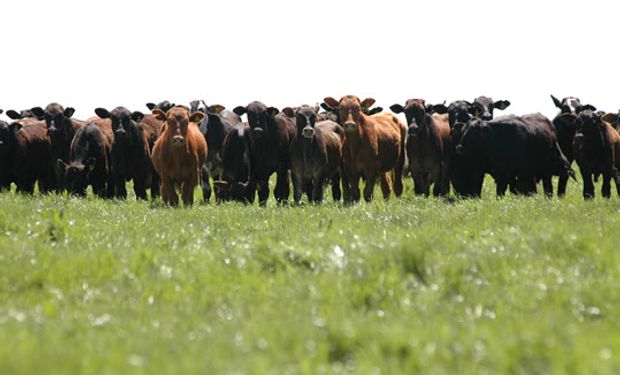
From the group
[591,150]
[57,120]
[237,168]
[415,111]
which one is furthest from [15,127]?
[591,150]

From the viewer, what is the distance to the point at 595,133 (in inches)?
772

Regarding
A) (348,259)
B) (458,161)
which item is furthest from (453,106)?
(348,259)

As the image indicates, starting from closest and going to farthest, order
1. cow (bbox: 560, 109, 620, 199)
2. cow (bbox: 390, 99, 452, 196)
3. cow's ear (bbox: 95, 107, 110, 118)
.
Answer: cow (bbox: 560, 109, 620, 199) → cow (bbox: 390, 99, 452, 196) → cow's ear (bbox: 95, 107, 110, 118)

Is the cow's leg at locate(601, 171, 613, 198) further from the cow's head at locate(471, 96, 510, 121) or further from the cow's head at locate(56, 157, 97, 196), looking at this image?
the cow's head at locate(56, 157, 97, 196)

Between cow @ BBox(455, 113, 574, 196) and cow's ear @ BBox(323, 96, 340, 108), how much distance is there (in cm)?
278

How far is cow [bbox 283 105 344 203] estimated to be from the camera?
777 inches

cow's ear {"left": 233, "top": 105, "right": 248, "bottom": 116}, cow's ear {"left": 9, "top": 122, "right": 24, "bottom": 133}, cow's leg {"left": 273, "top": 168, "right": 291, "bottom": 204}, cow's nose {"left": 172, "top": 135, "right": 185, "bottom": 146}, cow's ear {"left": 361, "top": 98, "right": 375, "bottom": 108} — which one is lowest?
cow's leg {"left": 273, "top": 168, "right": 291, "bottom": 204}

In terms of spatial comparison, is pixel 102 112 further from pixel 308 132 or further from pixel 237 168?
pixel 308 132

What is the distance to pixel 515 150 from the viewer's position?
66.2 ft

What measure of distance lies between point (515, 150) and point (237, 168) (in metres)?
5.87

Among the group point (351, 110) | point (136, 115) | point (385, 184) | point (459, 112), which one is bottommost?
point (385, 184)

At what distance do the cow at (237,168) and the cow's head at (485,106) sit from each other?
5700 mm

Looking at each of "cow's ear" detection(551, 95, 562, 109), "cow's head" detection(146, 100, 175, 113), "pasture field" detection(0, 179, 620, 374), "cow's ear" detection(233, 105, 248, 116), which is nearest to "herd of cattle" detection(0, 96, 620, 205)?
"cow's ear" detection(551, 95, 562, 109)

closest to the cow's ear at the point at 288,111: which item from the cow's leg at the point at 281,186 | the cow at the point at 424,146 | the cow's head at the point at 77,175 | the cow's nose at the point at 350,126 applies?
the cow's leg at the point at 281,186
